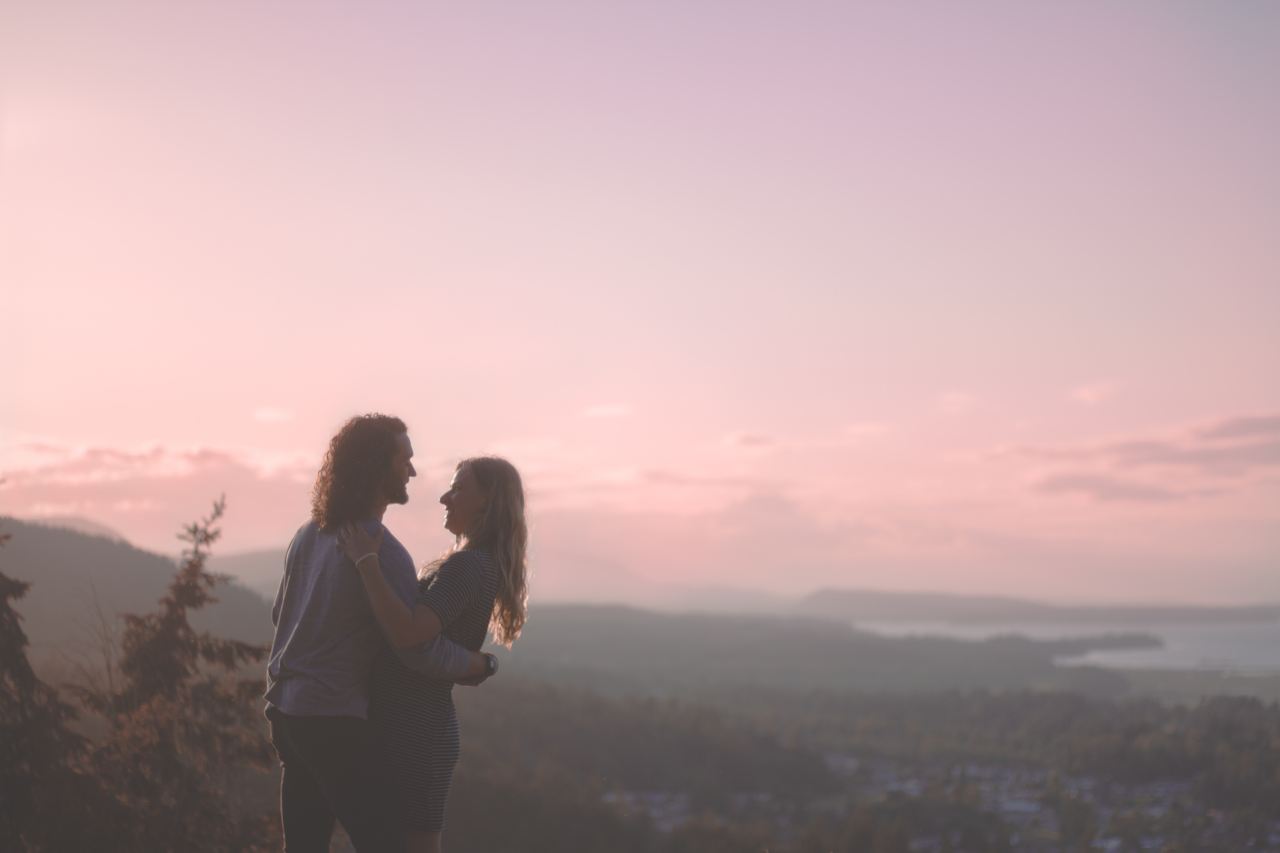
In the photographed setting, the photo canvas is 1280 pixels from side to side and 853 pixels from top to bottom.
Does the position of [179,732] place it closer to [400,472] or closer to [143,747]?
[143,747]

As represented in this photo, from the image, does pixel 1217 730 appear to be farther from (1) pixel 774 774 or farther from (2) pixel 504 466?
(2) pixel 504 466

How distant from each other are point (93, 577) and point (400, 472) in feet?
126

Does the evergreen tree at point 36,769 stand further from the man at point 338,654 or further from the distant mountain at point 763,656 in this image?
the distant mountain at point 763,656

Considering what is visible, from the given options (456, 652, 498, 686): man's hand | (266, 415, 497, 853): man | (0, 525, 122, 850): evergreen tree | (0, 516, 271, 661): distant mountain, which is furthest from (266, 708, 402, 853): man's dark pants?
(0, 516, 271, 661): distant mountain

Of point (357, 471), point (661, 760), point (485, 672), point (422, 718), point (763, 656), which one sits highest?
point (357, 471)

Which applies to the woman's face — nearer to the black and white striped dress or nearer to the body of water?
the black and white striped dress

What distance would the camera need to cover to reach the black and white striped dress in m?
5.04

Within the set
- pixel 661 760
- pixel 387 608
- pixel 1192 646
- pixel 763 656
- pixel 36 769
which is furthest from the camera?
pixel 1192 646

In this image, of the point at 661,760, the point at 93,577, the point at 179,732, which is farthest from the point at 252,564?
the point at 179,732

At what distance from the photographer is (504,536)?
17.3ft

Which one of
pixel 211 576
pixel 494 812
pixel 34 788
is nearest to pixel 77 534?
pixel 494 812

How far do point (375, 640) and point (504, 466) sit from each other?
924 millimetres

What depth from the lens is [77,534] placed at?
177 feet

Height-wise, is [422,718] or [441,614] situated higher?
[441,614]
